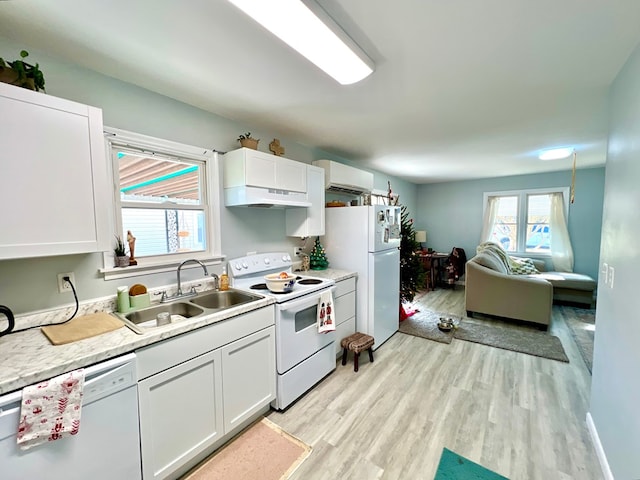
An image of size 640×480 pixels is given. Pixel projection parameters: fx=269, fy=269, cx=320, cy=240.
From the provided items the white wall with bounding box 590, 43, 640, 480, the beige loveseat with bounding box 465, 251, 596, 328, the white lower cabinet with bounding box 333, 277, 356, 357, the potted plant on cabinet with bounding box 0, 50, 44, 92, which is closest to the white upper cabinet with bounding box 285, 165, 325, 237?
the white lower cabinet with bounding box 333, 277, 356, 357

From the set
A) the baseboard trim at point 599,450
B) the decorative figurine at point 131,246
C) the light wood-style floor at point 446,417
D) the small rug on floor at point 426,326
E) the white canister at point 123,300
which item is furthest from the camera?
the small rug on floor at point 426,326

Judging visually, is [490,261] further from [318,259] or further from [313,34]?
[313,34]

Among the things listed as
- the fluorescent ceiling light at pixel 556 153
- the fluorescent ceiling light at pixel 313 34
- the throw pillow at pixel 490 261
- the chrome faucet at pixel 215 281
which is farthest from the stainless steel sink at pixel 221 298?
the fluorescent ceiling light at pixel 556 153

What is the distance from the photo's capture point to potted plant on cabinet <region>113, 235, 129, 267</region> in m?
1.79

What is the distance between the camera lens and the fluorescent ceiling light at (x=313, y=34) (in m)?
1.09

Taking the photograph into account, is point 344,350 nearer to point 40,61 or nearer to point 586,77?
point 586,77

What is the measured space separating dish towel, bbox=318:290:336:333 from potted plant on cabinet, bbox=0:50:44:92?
2175 millimetres

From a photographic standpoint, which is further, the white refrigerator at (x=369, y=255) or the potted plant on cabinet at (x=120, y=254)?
the white refrigerator at (x=369, y=255)

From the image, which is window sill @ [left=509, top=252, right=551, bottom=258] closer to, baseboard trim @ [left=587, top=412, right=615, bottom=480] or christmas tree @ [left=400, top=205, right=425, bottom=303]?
christmas tree @ [left=400, top=205, right=425, bottom=303]

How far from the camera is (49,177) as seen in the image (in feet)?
Answer: 4.31

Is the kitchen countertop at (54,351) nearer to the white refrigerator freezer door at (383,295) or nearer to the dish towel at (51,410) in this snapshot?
the dish towel at (51,410)

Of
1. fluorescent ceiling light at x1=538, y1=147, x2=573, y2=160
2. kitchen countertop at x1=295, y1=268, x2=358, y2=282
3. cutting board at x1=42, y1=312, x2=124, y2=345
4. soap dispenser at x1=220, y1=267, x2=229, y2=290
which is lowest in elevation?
kitchen countertop at x1=295, y1=268, x2=358, y2=282

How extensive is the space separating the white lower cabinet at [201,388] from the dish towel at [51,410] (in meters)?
Result: 0.26

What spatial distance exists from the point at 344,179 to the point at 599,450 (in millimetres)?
3080
